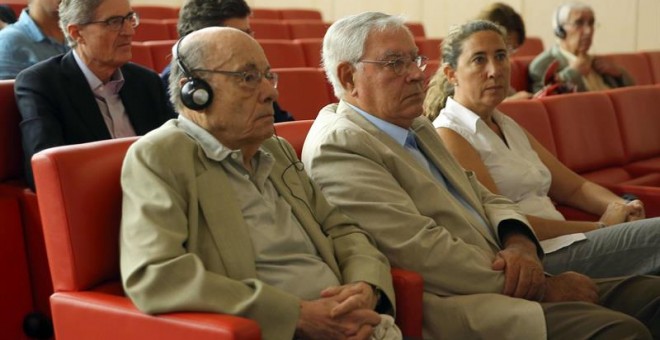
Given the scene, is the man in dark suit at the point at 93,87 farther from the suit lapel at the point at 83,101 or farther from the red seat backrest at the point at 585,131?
the red seat backrest at the point at 585,131

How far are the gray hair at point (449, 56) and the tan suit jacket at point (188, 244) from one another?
1.07m

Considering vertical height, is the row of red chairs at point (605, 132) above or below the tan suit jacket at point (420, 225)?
below

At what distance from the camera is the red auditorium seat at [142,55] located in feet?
12.8

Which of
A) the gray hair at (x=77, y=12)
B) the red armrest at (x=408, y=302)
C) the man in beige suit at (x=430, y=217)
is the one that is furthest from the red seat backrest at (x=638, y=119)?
the gray hair at (x=77, y=12)

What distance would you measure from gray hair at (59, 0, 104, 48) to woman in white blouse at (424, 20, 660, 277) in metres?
1.06

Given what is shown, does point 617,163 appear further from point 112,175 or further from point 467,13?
point 467,13

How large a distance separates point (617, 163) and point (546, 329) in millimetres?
2082

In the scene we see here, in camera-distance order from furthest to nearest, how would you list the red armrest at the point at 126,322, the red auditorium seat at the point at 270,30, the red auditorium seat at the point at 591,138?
the red auditorium seat at the point at 270,30
the red auditorium seat at the point at 591,138
the red armrest at the point at 126,322

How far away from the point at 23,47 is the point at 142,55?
82 cm

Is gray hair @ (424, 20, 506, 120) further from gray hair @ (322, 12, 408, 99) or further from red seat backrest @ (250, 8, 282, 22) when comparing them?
red seat backrest @ (250, 8, 282, 22)

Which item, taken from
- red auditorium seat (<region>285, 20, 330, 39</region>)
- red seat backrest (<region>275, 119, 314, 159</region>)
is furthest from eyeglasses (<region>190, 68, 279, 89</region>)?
red auditorium seat (<region>285, 20, 330, 39</region>)

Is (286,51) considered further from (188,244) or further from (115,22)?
(188,244)

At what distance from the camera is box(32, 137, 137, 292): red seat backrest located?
1681 mm

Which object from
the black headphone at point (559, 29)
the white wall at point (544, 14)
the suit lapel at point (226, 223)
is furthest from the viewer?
the white wall at point (544, 14)
